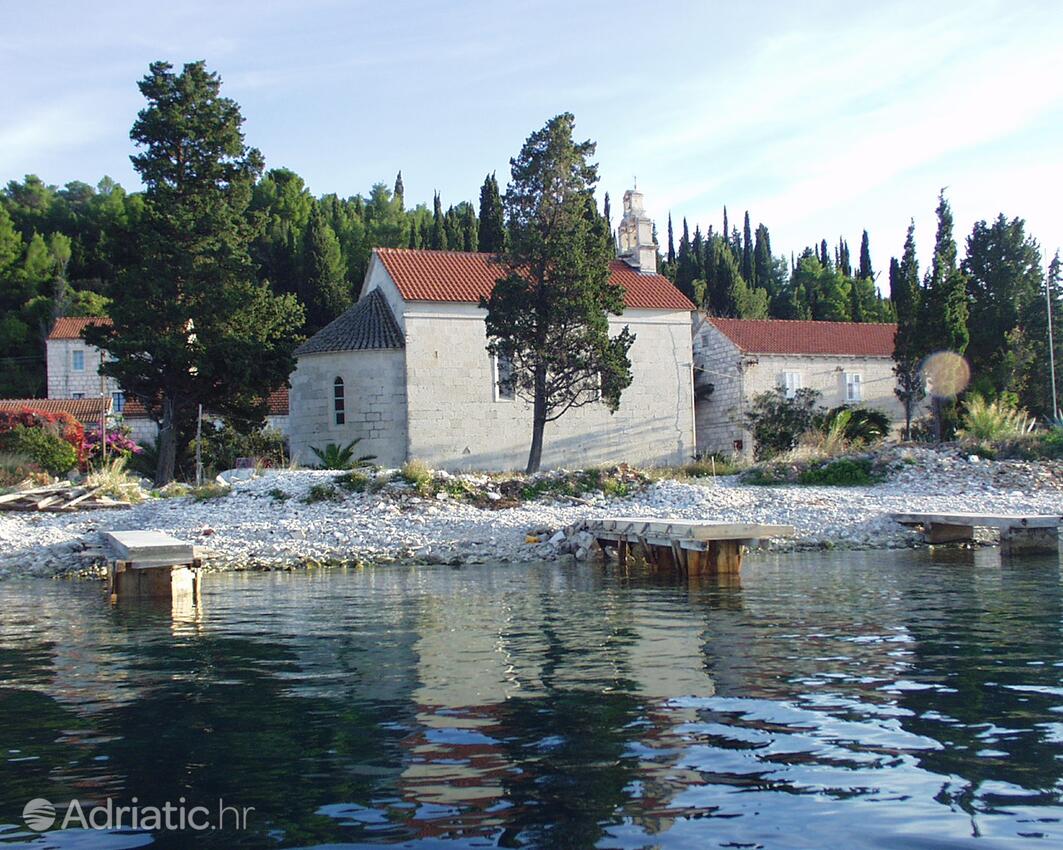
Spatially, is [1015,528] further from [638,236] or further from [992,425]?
[638,236]

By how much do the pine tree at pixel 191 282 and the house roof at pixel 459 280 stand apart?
18.6 ft

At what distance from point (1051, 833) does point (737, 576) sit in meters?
12.2

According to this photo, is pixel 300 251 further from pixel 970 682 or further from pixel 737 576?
pixel 970 682

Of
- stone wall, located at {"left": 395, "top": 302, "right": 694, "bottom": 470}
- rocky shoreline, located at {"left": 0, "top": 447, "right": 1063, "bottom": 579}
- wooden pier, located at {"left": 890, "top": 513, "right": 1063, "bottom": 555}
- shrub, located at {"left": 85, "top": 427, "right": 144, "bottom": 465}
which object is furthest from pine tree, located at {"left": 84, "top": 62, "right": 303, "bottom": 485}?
wooden pier, located at {"left": 890, "top": 513, "right": 1063, "bottom": 555}

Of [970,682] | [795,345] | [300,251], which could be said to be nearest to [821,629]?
[970,682]

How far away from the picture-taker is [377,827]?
5.18 m

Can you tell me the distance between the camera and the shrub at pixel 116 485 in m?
25.7

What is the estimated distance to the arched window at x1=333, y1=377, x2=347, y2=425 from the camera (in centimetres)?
3462

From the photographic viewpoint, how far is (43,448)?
1150 inches

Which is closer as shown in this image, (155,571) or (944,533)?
(155,571)

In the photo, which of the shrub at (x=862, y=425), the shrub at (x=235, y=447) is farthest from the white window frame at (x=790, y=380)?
the shrub at (x=235, y=447)

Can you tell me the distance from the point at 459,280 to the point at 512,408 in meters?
5.15

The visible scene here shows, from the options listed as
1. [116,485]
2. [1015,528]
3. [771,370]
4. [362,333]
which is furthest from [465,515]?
[771,370]

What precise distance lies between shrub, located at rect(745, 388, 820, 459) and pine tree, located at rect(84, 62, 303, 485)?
16.8 m
